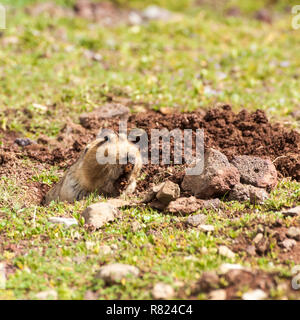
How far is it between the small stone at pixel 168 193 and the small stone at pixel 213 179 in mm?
224

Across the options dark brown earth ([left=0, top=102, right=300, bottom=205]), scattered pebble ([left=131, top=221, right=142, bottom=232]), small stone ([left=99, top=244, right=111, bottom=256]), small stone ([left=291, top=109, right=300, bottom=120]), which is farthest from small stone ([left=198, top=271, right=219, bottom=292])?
small stone ([left=291, top=109, right=300, bottom=120])

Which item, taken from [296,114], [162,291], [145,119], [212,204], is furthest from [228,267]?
[296,114]

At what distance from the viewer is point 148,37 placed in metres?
9.48

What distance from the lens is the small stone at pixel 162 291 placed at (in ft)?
10.2

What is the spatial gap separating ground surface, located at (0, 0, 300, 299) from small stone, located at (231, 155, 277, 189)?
171 millimetres

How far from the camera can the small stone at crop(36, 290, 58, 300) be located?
3.20 meters

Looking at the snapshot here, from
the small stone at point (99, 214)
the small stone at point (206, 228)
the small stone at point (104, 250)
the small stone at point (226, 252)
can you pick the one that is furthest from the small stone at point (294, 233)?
the small stone at point (99, 214)

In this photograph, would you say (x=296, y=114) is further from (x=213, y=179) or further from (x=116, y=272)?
(x=116, y=272)

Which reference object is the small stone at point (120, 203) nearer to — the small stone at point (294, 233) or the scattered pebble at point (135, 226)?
the scattered pebble at point (135, 226)

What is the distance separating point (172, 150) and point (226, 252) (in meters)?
1.97

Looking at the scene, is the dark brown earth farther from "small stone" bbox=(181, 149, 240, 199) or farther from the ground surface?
"small stone" bbox=(181, 149, 240, 199)

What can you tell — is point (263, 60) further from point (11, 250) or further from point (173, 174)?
point (11, 250)
